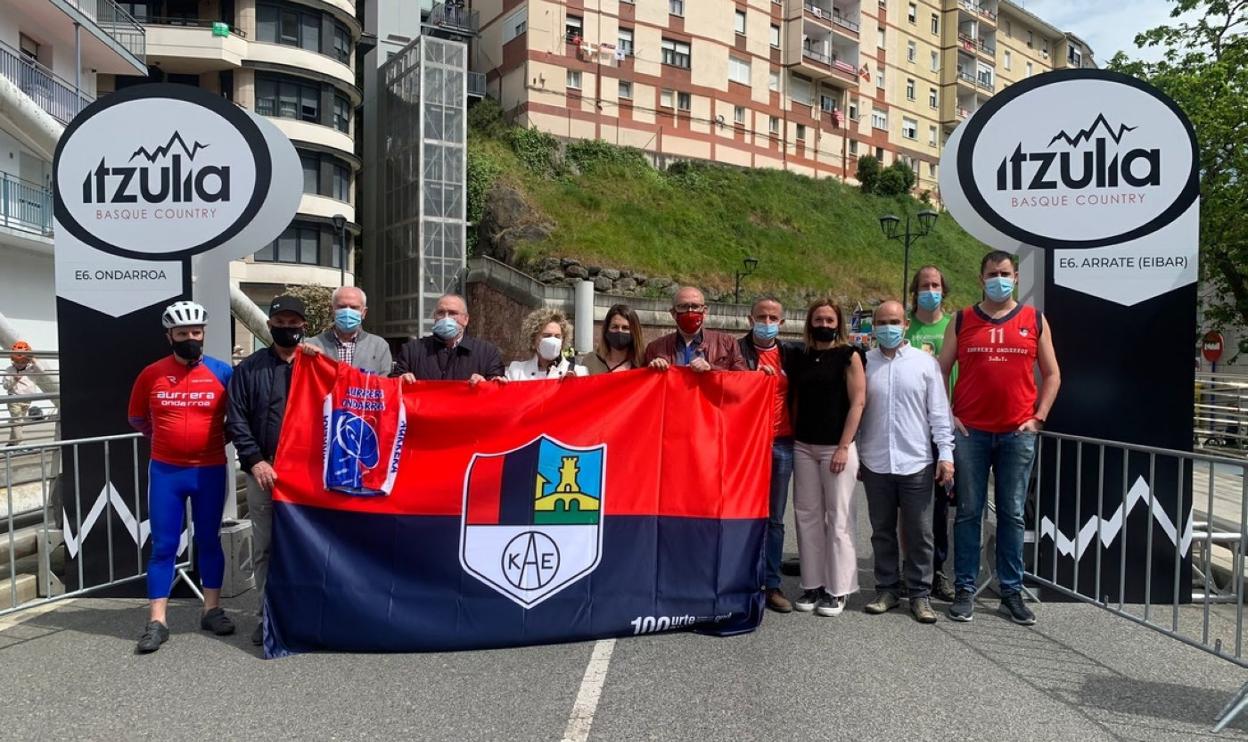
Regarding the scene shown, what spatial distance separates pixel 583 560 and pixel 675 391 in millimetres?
1229

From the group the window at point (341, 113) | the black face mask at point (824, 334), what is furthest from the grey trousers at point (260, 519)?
the window at point (341, 113)

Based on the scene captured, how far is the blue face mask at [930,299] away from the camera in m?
6.17

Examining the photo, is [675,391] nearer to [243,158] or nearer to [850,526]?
[850,526]

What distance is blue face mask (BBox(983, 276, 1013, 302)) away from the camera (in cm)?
550

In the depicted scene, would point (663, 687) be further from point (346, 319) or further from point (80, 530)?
point (80, 530)

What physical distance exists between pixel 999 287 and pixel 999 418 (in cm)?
88

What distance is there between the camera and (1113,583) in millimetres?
5969

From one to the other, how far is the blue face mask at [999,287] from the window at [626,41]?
4408 centimetres

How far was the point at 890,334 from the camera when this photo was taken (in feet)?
18.0

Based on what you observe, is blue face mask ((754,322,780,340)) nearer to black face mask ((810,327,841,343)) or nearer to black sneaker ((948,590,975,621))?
black face mask ((810,327,841,343))

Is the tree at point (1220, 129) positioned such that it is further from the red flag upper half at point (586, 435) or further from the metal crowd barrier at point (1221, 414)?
the red flag upper half at point (586, 435)

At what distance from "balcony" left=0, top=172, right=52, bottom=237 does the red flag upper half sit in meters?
19.7

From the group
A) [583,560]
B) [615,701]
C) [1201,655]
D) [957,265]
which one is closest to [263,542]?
[583,560]

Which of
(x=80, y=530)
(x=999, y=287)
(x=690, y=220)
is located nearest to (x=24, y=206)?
(x=80, y=530)
